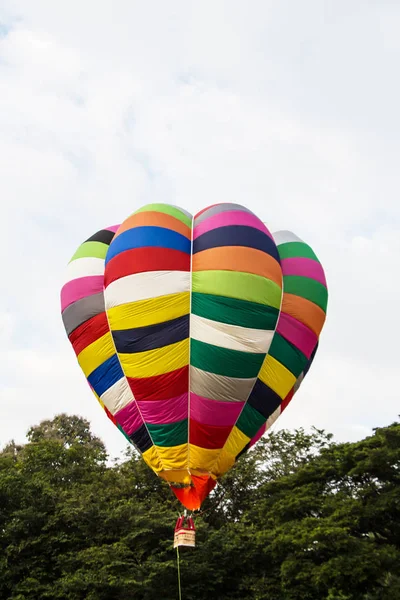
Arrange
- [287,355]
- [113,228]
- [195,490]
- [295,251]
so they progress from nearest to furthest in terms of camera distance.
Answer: [195,490]
[287,355]
[295,251]
[113,228]

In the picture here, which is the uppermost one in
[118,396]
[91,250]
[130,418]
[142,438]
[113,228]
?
[113,228]

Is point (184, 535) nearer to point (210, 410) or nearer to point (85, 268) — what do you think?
point (210, 410)

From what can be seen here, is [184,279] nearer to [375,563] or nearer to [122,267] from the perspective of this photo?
[122,267]

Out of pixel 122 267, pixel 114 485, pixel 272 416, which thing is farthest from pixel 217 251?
pixel 114 485

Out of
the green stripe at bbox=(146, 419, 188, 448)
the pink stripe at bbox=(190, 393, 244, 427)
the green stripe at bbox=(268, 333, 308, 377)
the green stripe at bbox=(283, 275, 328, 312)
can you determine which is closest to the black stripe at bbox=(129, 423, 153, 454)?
the green stripe at bbox=(146, 419, 188, 448)

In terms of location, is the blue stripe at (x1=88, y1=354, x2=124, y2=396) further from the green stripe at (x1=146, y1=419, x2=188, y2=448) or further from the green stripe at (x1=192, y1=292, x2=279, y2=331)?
the green stripe at (x1=192, y1=292, x2=279, y2=331)

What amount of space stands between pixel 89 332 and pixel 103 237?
195cm

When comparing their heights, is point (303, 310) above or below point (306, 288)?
below

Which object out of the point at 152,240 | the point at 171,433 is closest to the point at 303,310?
the point at 152,240

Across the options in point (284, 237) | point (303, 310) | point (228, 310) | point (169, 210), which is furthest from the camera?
point (284, 237)

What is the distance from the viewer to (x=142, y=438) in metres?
9.22

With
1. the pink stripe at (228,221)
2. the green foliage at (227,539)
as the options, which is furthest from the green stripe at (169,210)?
the green foliage at (227,539)

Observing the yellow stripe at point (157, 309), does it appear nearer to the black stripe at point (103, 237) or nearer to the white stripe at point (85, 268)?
the white stripe at point (85, 268)

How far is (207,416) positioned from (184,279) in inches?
81.7
